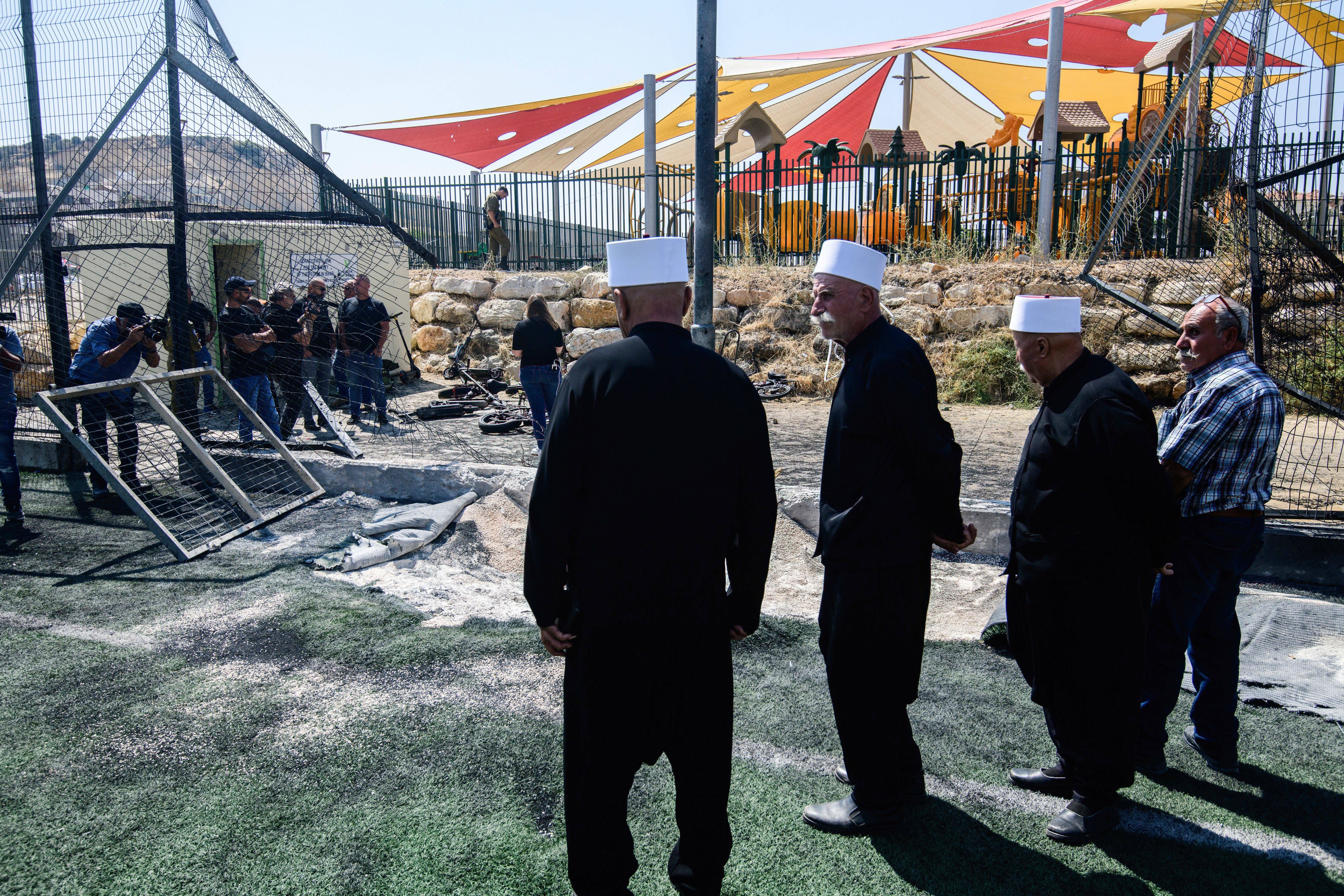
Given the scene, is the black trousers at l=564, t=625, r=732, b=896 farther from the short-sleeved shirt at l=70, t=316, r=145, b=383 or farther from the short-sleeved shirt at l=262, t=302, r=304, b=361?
the short-sleeved shirt at l=262, t=302, r=304, b=361

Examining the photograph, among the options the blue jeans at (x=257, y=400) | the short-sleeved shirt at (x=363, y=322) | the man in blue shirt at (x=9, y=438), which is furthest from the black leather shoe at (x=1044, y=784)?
the short-sleeved shirt at (x=363, y=322)

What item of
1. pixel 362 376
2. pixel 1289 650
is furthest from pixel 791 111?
pixel 1289 650

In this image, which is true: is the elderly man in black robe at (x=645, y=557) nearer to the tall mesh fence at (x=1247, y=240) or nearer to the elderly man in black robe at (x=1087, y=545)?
the elderly man in black robe at (x=1087, y=545)

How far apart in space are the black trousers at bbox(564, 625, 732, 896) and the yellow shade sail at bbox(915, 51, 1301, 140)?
64.6 ft

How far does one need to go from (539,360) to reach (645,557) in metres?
6.55

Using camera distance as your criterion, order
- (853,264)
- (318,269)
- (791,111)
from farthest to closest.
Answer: (791,111) < (318,269) < (853,264)

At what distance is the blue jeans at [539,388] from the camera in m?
8.57

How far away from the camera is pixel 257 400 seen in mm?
8398

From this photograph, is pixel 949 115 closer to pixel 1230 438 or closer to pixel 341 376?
pixel 341 376

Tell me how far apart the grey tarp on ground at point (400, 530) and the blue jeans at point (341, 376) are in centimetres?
402

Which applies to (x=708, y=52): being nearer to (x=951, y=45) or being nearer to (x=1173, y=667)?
(x=1173, y=667)

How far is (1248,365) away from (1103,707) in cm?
128

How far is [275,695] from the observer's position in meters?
3.82

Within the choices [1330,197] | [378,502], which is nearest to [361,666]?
[378,502]
